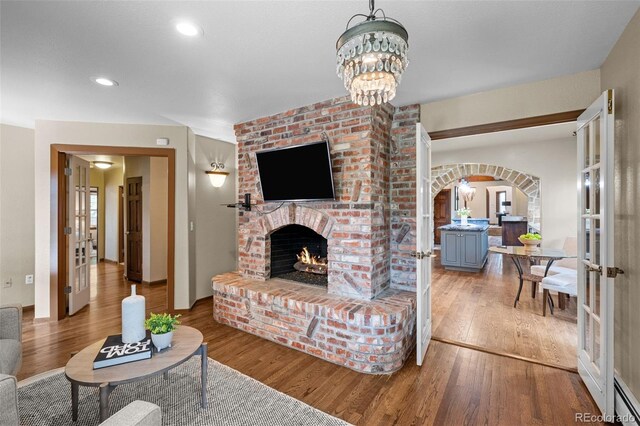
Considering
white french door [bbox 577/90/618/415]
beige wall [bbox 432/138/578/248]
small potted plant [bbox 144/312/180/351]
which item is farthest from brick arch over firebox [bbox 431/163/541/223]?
small potted plant [bbox 144/312/180/351]

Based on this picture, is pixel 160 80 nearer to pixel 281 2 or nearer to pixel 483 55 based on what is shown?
pixel 281 2

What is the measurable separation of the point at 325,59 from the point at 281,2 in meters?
0.65

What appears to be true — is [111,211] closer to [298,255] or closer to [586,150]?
[298,255]

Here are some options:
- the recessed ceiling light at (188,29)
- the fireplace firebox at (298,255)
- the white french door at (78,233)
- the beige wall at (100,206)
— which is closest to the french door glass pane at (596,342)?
the fireplace firebox at (298,255)

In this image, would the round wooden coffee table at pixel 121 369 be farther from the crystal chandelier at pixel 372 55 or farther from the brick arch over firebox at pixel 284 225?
the crystal chandelier at pixel 372 55

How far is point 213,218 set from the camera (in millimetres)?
4406

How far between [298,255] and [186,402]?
216cm

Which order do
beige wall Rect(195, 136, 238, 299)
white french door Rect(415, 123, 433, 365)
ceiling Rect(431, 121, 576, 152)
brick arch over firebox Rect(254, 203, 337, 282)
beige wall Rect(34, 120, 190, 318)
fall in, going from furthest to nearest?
ceiling Rect(431, 121, 576, 152) → beige wall Rect(195, 136, 238, 299) → beige wall Rect(34, 120, 190, 318) → brick arch over firebox Rect(254, 203, 337, 282) → white french door Rect(415, 123, 433, 365)

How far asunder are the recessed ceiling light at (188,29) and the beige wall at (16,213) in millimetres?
3646

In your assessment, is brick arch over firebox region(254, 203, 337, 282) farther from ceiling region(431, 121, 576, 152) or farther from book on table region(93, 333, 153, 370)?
ceiling region(431, 121, 576, 152)

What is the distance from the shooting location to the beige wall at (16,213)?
3713 millimetres

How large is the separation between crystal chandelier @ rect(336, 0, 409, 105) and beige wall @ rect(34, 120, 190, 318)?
3.22 meters

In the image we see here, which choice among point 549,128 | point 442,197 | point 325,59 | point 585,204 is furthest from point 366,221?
point 442,197

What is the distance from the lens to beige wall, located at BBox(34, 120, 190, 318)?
3.57 metres
